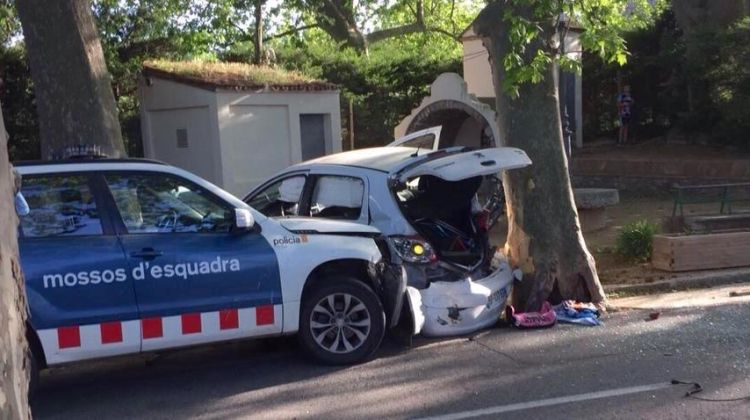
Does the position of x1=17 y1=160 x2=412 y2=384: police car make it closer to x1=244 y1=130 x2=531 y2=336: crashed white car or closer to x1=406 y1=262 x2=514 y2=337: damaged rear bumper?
x1=406 y1=262 x2=514 y2=337: damaged rear bumper

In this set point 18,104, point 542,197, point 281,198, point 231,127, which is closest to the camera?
point 281,198

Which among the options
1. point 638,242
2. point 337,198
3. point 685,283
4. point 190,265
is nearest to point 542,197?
point 337,198

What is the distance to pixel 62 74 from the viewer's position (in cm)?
945

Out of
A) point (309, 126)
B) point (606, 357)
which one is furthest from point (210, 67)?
point (606, 357)

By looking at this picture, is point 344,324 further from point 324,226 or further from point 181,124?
point 181,124

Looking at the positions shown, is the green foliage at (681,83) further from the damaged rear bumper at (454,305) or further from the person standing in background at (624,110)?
the damaged rear bumper at (454,305)

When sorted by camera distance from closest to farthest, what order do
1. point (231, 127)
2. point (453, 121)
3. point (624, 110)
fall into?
point (231, 127) → point (453, 121) → point (624, 110)

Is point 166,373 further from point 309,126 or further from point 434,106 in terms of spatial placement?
point 434,106

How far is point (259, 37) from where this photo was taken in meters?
20.6

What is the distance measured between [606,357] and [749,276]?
13.5 feet

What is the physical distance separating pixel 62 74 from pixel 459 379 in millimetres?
5505

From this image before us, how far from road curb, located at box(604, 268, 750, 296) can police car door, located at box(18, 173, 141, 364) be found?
18.8 ft

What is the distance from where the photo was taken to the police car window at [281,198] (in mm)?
8766

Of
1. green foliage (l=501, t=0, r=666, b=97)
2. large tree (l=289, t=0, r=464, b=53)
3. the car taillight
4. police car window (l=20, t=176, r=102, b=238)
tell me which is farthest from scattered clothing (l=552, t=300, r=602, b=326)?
large tree (l=289, t=0, r=464, b=53)
